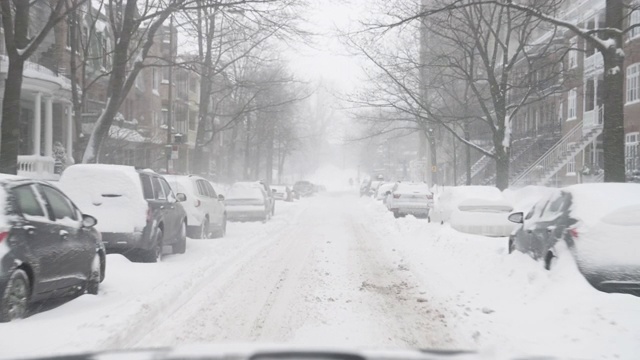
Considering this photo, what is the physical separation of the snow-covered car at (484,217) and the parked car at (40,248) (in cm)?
964

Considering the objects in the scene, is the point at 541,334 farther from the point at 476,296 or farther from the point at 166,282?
the point at 166,282

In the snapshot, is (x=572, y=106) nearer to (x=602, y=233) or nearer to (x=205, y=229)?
(x=205, y=229)

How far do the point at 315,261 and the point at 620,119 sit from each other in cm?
651

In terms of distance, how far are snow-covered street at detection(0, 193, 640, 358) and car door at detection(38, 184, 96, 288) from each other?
13.9 inches

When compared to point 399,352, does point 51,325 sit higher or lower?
lower

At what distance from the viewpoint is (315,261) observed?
12.8 m

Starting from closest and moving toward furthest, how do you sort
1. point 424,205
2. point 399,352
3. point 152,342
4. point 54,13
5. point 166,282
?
point 399,352, point 152,342, point 166,282, point 54,13, point 424,205

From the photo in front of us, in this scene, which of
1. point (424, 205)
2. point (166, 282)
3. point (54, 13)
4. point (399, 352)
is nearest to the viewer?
point (399, 352)

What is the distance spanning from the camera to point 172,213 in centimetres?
1293

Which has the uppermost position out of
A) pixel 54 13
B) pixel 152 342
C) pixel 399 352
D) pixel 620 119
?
pixel 54 13

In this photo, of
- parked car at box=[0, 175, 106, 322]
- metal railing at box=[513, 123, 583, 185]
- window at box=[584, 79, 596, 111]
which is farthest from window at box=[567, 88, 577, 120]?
parked car at box=[0, 175, 106, 322]

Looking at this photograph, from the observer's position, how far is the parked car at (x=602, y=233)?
24.2 feet

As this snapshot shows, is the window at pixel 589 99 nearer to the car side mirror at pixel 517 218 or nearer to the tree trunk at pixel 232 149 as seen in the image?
the tree trunk at pixel 232 149

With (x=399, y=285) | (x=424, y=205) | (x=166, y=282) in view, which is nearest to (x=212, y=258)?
(x=166, y=282)
